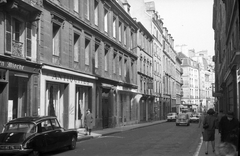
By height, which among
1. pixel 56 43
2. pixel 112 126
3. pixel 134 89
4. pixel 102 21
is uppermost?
pixel 102 21

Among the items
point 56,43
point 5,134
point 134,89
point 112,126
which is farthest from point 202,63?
point 5,134

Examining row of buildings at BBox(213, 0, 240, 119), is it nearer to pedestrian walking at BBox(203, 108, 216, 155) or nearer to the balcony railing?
pedestrian walking at BBox(203, 108, 216, 155)

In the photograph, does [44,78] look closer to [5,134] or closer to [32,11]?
[32,11]

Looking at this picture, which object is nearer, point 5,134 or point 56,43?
point 5,134

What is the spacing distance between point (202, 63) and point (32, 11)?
104 meters

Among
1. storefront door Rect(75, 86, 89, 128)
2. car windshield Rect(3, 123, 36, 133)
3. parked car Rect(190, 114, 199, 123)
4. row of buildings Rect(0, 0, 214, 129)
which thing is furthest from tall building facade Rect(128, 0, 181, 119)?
car windshield Rect(3, 123, 36, 133)

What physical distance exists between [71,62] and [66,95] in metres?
2.57

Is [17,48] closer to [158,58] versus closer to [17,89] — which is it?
[17,89]

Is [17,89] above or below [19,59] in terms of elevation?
below

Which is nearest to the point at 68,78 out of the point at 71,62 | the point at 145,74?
the point at 71,62

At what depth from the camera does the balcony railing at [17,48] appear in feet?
55.4

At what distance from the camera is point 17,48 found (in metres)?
17.1

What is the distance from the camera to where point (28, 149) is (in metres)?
11.0

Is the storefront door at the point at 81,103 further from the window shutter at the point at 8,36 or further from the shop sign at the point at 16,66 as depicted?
the window shutter at the point at 8,36
